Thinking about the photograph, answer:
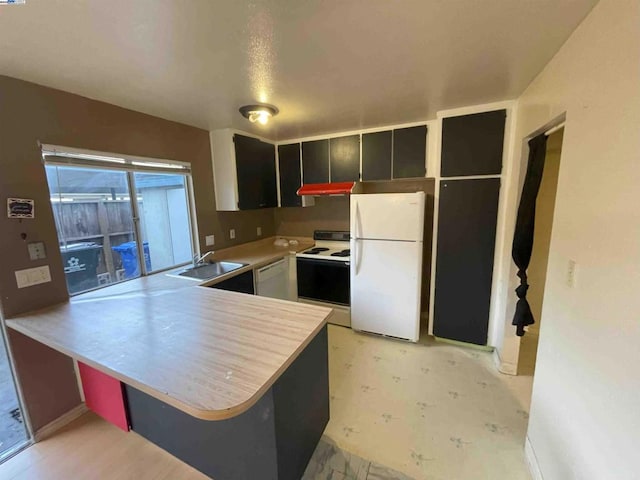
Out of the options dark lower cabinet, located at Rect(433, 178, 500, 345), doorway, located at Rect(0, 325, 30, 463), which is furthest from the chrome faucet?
dark lower cabinet, located at Rect(433, 178, 500, 345)

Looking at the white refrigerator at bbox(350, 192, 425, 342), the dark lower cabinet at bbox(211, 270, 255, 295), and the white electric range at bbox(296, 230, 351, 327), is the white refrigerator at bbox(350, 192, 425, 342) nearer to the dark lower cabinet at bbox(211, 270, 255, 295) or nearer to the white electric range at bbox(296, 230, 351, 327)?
the white electric range at bbox(296, 230, 351, 327)

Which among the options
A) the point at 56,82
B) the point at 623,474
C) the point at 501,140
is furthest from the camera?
the point at 501,140

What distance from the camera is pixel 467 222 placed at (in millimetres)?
2412

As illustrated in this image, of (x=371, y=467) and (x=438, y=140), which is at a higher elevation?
(x=438, y=140)

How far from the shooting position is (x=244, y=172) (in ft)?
9.78

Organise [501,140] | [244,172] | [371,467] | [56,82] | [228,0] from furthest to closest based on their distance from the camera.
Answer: [244,172] < [501,140] < [56,82] < [371,467] < [228,0]

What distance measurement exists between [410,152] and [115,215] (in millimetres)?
2795

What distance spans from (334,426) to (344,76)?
230cm

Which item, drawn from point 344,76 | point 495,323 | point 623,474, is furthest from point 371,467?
point 344,76

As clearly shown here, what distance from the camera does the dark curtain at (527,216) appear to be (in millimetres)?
1726

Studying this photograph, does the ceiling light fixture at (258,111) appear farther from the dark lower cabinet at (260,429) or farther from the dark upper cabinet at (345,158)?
the dark lower cabinet at (260,429)

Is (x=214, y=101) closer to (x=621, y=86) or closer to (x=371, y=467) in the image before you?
(x=621, y=86)

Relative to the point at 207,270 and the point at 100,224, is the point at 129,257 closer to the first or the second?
the point at 100,224

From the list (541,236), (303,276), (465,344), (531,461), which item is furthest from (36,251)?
(541,236)
